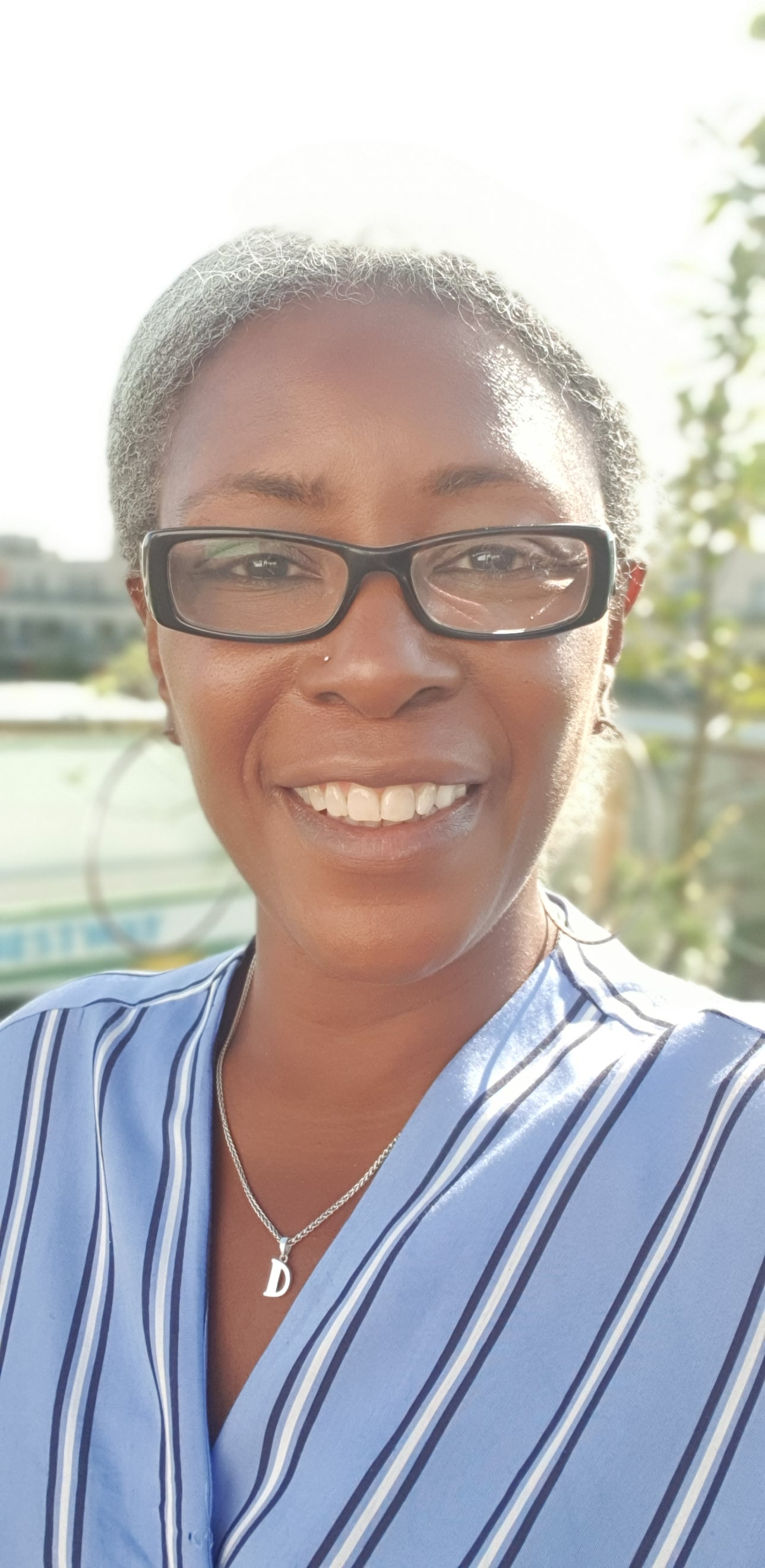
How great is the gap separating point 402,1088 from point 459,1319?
12.2 inches

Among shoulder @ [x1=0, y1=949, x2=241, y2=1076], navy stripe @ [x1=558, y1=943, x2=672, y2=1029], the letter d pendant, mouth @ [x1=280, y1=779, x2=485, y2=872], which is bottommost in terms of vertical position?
the letter d pendant

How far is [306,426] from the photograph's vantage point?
127cm

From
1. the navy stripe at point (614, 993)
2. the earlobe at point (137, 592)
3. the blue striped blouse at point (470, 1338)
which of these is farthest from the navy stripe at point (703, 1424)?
the earlobe at point (137, 592)

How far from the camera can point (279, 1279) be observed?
1389 millimetres

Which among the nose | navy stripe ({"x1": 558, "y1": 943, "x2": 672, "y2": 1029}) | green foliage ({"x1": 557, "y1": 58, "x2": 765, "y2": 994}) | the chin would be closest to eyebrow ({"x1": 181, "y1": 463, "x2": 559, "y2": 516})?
the nose

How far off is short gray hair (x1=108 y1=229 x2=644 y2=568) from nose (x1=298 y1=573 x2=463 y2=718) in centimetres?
31

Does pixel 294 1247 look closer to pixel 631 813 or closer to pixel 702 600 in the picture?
pixel 702 600

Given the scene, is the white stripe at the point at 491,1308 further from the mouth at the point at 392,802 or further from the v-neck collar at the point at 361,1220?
the mouth at the point at 392,802

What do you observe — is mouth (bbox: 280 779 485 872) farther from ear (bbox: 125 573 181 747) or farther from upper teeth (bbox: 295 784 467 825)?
ear (bbox: 125 573 181 747)

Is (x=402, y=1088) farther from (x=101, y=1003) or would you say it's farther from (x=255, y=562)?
(x=255, y=562)

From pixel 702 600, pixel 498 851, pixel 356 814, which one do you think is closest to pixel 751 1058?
pixel 498 851

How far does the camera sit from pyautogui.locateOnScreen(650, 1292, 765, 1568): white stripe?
1.07 metres

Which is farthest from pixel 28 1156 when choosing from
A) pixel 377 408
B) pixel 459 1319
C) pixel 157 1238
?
pixel 377 408

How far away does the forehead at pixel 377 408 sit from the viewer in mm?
1251
